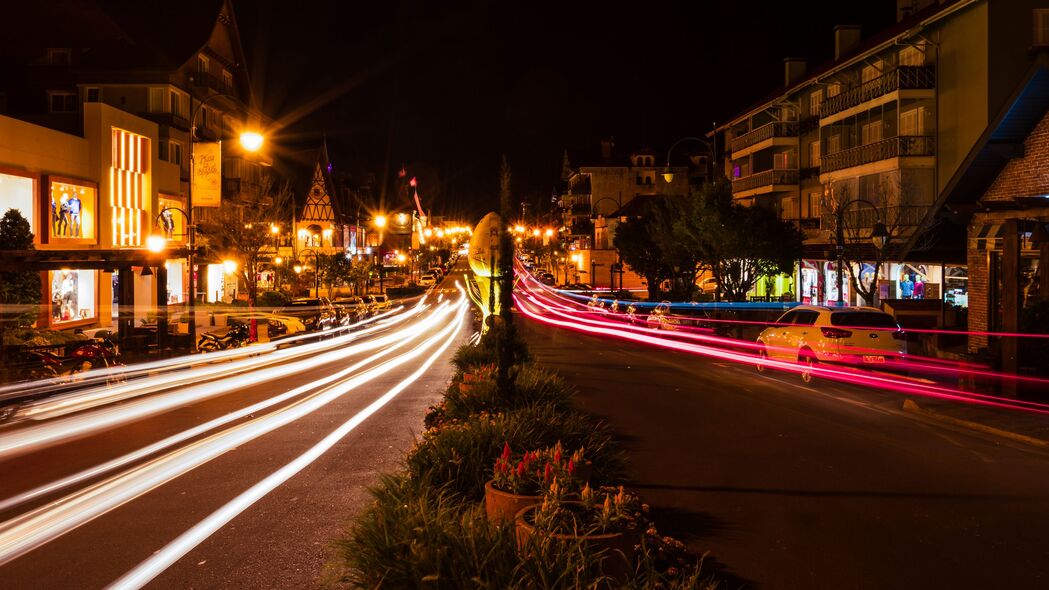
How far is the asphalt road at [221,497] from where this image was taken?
673 cm

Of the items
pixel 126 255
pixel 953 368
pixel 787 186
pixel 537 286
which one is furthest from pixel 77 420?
pixel 537 286

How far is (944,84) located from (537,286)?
60.0 m

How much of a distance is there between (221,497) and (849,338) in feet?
50.5

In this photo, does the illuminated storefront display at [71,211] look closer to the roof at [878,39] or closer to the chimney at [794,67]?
the roof at [878,39]

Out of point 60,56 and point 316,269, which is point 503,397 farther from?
point 316,269

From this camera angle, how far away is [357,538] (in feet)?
19.4

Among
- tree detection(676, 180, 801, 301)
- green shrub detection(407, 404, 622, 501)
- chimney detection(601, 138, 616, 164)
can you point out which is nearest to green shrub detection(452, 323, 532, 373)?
green shrub detection(407, 404, 622, 501)

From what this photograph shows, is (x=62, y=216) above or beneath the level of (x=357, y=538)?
above

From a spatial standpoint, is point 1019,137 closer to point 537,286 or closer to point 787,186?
point 787,186

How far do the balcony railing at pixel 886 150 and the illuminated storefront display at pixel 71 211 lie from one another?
3204 cm

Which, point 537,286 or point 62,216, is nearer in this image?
point 62,216

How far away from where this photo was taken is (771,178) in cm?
4681

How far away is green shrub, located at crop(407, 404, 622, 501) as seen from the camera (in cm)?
768

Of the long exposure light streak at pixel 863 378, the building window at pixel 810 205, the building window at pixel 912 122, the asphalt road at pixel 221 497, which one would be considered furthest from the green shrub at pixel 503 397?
the building window at pixel 810 205
